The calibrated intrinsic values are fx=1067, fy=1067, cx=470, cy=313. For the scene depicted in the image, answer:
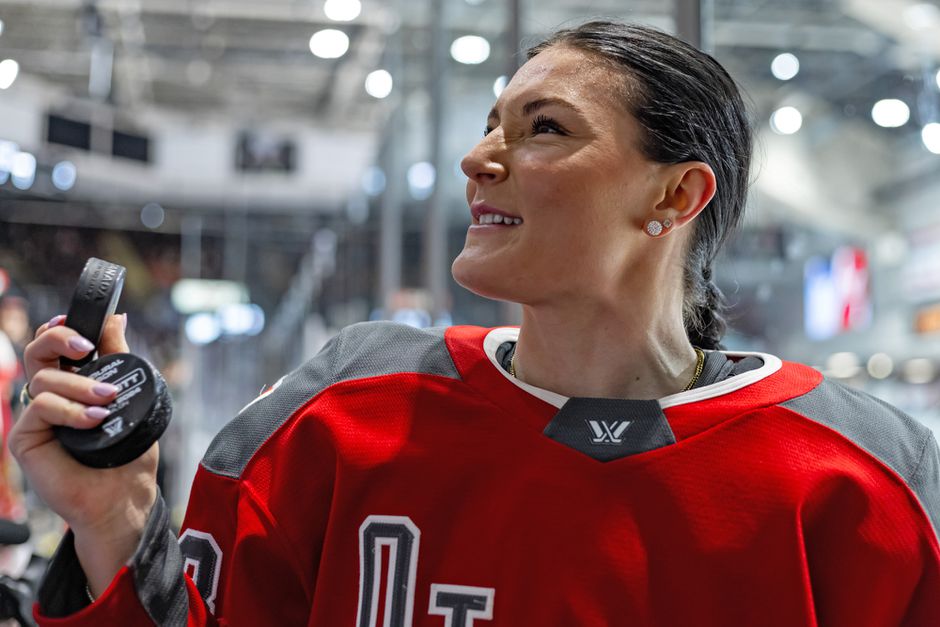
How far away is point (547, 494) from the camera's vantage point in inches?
45.6

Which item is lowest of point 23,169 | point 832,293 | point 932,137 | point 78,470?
point 78,470

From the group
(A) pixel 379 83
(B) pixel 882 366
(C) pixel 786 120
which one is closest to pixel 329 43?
(A) pixel 379 83

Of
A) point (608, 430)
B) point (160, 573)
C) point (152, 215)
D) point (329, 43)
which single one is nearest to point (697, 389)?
point (608, 430)

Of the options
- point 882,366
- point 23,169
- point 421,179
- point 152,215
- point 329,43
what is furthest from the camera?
point 152,215

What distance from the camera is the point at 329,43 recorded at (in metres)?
9.93

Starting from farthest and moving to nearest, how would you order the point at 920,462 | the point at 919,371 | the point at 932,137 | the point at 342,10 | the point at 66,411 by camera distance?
the point at 342,10 → the point at 919,371 → the point at 932,137 → the point at 920,462 → the point at 66,411

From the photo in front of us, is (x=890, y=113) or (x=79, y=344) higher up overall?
(x=890, y=113)

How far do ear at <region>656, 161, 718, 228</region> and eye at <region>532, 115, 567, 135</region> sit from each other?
158 mm

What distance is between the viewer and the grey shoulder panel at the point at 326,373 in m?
1.25

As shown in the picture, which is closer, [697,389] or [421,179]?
[697,389]

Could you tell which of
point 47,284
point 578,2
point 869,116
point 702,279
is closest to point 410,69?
point 47,284

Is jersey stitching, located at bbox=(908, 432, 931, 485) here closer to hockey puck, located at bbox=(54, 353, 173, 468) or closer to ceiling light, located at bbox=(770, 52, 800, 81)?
hockey puck, located at bbox=(54, 353, 173, 468)

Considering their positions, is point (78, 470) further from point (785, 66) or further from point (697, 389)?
point (785, 66)

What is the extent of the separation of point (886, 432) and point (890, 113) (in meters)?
1.31
